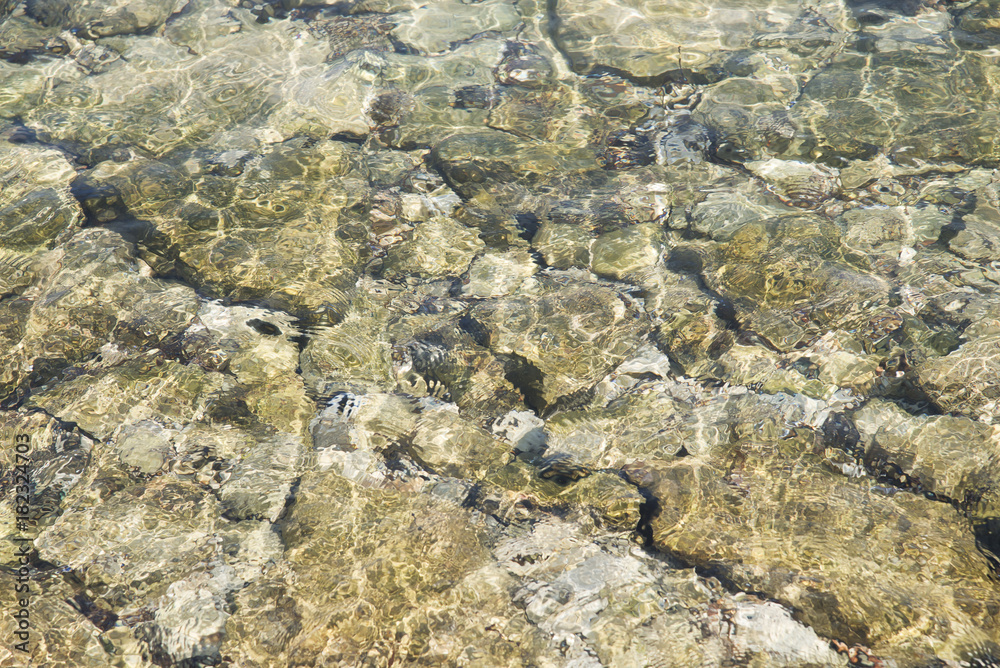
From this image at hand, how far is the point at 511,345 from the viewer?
3934mm

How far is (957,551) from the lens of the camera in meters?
2.86

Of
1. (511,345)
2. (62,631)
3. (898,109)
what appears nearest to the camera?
(62,631)

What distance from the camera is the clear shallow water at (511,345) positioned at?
9.17 ft

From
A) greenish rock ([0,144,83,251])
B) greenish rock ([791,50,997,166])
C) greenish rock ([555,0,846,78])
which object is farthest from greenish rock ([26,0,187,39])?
greenish rock ([791,50,997,166])

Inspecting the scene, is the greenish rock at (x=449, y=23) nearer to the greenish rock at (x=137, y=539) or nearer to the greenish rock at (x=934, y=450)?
the greenish rock at (x=137, y=539)

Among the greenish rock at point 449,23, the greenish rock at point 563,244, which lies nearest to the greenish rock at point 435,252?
the greenish rock at point 563,244

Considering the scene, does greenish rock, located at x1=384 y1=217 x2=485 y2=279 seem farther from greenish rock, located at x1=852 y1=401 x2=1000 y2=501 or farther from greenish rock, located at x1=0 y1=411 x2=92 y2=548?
greenish rock, located at x1=852 y1=401 x2=1000 y2=501

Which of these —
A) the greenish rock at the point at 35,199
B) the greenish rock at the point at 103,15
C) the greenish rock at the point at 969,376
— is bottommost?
the greenish rock at the point at 35,199

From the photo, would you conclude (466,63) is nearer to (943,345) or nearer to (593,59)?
(593,59)

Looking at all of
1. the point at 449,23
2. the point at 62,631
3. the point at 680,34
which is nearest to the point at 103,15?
the point at 449,23

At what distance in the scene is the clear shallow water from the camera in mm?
2795

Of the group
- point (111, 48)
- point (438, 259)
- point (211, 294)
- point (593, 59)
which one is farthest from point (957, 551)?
point (111, 48)

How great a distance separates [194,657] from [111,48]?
246 inches

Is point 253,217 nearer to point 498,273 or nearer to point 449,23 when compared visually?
point 498,273
